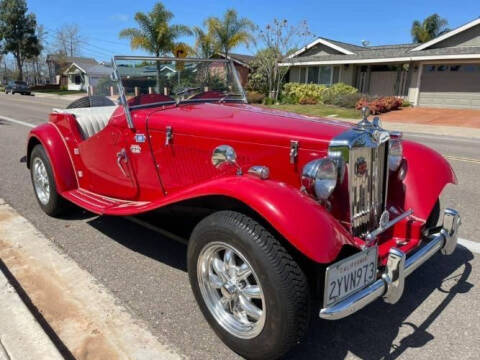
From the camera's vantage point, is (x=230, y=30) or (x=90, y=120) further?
(x=230, y=30)

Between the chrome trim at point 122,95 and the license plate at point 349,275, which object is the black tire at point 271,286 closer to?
the license plate at point 349,275

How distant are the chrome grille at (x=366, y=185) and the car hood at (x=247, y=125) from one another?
0.74 feet

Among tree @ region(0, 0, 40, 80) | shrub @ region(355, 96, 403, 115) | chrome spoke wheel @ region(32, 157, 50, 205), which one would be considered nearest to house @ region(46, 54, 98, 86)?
tree @ region(0, 0, 40, 80)

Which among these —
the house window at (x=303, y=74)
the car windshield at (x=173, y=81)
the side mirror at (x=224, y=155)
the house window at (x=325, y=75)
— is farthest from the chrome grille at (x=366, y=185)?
the house window at (x=303, y=74)

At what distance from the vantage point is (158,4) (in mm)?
29812

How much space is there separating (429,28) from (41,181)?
5414 cm

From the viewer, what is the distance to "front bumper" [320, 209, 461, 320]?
6.58 feet

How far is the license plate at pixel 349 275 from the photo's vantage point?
2.00 meters

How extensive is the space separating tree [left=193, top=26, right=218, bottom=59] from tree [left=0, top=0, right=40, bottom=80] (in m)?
34.9

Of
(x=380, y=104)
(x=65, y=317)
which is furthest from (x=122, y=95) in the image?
(x=380, y=104)

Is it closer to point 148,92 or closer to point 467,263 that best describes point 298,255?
point 467,263

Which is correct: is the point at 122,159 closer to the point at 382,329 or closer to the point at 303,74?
the point at 382,329

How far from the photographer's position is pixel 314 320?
268cm

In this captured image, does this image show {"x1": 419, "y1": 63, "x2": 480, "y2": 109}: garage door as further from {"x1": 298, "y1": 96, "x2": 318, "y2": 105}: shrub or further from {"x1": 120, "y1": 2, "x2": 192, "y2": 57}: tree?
{"x1": 120, "y1": 2, "x2": 192, "y2": 57}: tree
